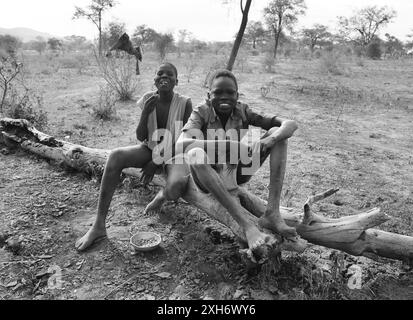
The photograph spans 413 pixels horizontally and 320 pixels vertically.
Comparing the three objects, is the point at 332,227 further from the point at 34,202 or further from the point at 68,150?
the point at 68,150

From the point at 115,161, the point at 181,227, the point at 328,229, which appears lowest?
the point at 181,227

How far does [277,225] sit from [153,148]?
1.15m

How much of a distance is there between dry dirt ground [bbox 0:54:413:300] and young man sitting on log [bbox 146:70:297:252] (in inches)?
12.2

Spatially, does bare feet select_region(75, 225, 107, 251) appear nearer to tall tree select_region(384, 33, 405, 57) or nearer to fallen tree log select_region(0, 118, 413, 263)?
fallen tree log select_region(0, 118, 413, 263)

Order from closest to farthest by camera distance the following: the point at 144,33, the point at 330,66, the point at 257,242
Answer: the point at 257,242, the point at 330,66, the point at 144,33

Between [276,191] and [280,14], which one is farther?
[280,14]

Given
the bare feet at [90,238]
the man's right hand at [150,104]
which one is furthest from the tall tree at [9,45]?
the bare feet at [90,238]

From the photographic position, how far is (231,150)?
7.49ft

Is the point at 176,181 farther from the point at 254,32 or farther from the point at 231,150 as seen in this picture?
the point at 254,32

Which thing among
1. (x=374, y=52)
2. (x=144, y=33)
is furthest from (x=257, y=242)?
(x=144, y=33)

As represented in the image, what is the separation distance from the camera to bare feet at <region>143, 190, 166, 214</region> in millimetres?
2916

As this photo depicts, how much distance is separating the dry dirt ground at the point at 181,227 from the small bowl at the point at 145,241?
0.20ft

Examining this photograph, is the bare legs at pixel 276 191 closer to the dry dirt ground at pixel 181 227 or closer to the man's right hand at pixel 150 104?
the dry dirt ground at pixel 181 227
